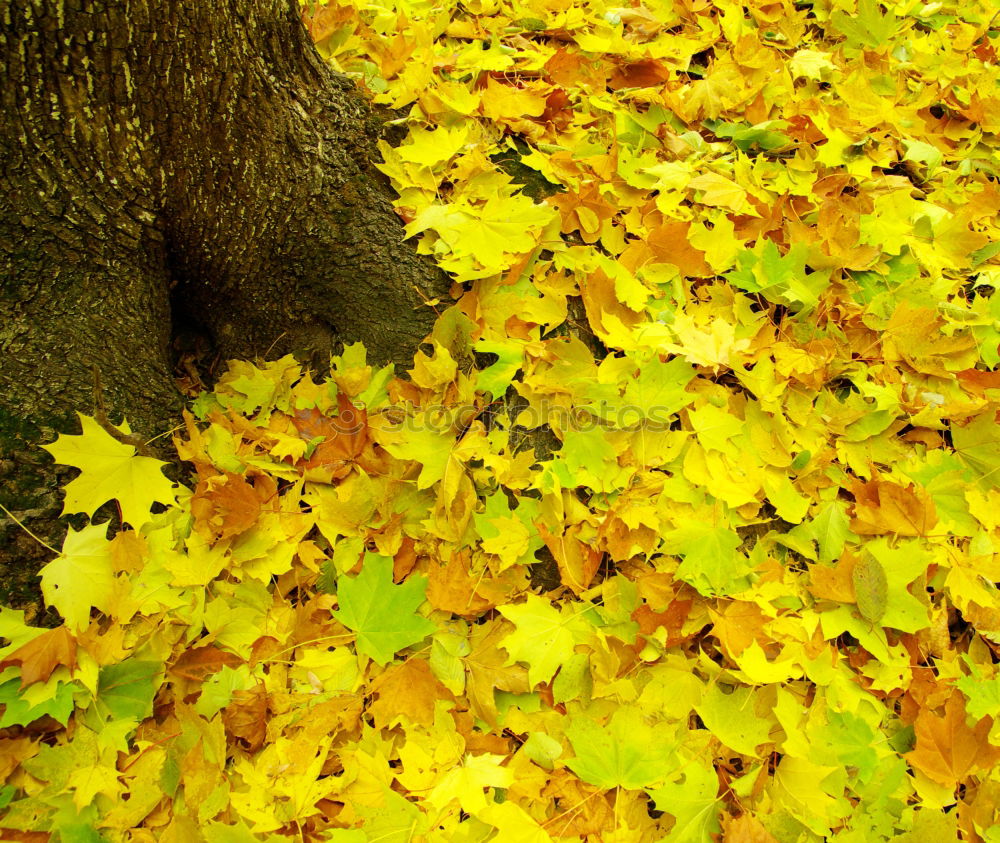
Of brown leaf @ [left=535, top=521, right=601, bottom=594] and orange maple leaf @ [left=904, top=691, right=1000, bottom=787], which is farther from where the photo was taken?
brown leaf @ [left=535, top=521, right=601, bottom=594]

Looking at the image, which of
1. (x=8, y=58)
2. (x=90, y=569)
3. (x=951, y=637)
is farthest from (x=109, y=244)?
(x=951, y=637)

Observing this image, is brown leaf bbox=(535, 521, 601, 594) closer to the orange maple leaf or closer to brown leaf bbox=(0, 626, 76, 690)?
the orange maple leaf

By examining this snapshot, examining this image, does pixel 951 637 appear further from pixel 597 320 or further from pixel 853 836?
pixel 597 320

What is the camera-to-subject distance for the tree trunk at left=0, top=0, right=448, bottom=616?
1.22 metres

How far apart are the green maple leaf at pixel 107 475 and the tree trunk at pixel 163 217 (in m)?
0.08

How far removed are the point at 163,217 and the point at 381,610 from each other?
957mm

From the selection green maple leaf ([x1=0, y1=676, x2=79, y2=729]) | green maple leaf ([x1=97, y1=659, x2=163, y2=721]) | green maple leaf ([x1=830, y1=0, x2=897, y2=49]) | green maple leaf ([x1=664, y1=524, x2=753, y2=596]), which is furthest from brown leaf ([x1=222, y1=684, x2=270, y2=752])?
green maple leaf ([x1=830, y1=0, x2=897, y2=49])

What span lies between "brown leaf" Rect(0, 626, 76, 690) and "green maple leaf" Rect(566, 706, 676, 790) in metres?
0.91

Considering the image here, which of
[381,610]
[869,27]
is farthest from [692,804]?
[869,27]

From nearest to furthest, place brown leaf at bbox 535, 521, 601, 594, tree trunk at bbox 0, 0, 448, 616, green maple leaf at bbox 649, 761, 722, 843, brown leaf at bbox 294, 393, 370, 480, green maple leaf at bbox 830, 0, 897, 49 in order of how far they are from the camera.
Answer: green maple leaf at bbox 649, 761, 722, 843, tree trunk at bbox 0, 0, 448, 616, brown leaf at bbox 535, 521, 601, 594, brown leaf at bbox 294, 393, 370, 480, green maple leaf at bbox 830, 0, 897, 49

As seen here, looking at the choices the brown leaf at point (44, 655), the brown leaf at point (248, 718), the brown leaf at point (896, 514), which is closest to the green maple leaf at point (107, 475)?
the brown leaf at point (44, 655)

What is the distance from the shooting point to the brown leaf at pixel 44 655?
1171 millimetres

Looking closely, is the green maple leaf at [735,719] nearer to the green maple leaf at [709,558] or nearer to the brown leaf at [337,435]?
the green maple leaf at [709,558]

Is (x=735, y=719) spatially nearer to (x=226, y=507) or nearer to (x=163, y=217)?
(x=226, y=507)
